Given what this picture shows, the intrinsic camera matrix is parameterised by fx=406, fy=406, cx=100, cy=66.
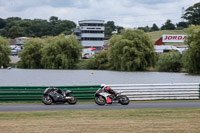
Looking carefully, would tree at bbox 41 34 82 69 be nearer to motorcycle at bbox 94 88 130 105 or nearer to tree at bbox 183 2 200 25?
motorcycle at bbox 94 88 130 105

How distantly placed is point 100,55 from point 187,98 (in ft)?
209

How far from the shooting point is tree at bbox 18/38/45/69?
88.2m

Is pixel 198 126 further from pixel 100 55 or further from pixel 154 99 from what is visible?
pixel 100 55

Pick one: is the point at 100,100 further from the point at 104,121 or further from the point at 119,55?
the point at 119,55

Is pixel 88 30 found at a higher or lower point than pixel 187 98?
higher

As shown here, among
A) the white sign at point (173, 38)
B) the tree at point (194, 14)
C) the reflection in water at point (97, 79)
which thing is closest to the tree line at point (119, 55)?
the reflection in water at point (97, 79)

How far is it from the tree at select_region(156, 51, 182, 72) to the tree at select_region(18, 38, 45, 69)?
2723cm

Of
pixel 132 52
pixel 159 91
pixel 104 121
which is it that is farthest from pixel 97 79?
pixel 104 121

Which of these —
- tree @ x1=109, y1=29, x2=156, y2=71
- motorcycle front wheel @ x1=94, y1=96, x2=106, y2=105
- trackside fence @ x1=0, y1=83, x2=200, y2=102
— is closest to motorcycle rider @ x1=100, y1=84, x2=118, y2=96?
motorcycle front wheel @ x1=94, y1=96, x2=106, y2=105

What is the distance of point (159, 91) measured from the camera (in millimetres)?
23859

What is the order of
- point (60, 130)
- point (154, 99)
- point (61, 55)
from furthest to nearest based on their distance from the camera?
point (61, 55), point (154, 99), point (60, 130)

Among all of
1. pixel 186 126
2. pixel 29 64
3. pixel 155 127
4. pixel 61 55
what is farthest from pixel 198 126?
pixel 29 64

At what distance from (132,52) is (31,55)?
2580cm

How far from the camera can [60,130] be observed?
40.7ft
